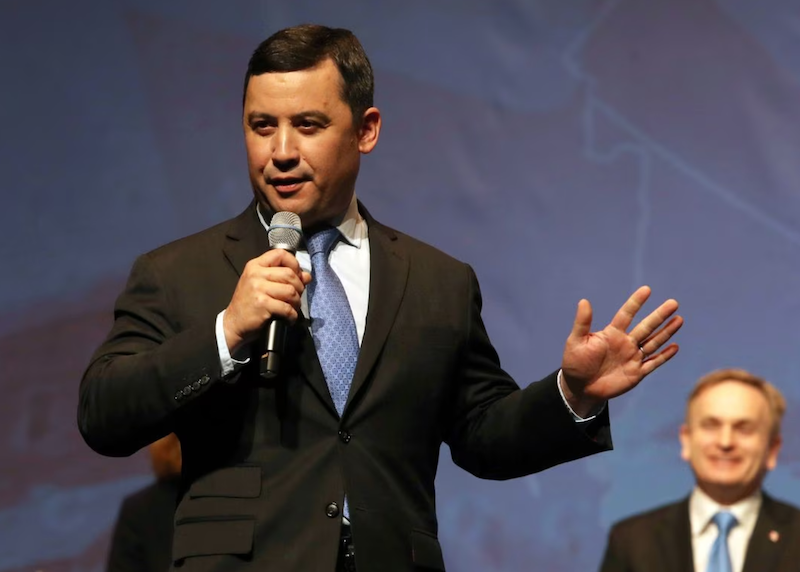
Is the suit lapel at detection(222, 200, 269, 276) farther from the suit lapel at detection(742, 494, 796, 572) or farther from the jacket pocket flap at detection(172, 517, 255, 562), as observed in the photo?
the suit lapel at detection(742, 494, 796, 572)

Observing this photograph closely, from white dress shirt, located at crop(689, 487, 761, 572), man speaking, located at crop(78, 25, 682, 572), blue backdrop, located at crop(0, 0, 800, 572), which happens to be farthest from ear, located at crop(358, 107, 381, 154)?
white dress shirt, located at crop(689, 487, 761, 572)

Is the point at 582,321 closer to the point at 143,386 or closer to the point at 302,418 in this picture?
the point at 302,418

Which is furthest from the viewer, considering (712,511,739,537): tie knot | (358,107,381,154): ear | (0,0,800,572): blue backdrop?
(0,0,800,572): blue backdrop

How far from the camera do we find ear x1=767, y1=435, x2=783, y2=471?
14.3ft

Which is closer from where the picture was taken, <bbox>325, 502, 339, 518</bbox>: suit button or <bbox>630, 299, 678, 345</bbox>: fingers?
<bbox>325, 502, 339, 518</bbox>: suit button

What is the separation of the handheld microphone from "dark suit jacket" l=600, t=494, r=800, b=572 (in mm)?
2210

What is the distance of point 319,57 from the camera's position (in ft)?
7.77

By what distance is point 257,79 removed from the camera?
2.33 m

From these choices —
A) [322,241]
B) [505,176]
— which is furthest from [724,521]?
[322,241]

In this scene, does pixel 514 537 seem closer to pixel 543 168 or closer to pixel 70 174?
pixel 543 168

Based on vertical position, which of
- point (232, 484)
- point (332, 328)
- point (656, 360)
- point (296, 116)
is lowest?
point (232, 484)

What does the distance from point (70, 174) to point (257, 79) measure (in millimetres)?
2258

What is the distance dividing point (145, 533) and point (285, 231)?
2238 millimetres

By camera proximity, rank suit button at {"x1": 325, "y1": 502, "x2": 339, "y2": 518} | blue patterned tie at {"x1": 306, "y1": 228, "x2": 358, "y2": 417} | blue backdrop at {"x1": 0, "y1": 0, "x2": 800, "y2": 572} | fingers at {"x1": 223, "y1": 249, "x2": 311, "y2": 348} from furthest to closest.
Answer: blue backdrop at {"x1": 0, "y1": 0, "x2": 800, "y2": 572} < blue patterned tie at {"x1": 306, "y1": 228, "x2": 358, "y2": 417} < suit button at {"x1": 325, "y1": 502, "x2": 339, "y2": 518} < fingers at {"x1": 223, "y1": 249, "x2": 311, "y2": 348}
